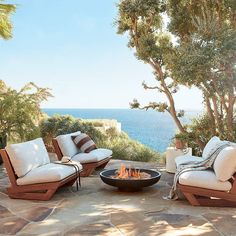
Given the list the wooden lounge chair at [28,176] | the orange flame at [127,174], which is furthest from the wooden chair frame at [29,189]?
the orange flame at [127,174]

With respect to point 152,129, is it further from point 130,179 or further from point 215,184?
point 215,184

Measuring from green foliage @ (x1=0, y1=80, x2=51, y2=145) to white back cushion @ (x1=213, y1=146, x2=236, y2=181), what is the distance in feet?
17.6

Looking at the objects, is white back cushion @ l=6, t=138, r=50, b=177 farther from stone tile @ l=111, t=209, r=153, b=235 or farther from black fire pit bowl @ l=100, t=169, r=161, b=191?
stone tile @ l=111, t=209, r=153, b=235

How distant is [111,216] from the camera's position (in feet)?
14.2

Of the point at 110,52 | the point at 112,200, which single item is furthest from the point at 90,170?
the point at 110,52

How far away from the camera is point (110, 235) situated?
12.2 ft

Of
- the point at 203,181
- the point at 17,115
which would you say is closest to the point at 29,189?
the point at 203,181

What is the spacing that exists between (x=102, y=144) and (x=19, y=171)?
16.7 ft

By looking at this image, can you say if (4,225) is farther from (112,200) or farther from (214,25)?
(214,25)

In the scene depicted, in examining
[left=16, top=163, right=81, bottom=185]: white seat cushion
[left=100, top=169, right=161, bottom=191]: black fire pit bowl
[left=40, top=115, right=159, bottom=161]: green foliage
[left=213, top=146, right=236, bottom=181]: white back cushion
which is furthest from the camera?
[left=40, top=115, right=159, bottom=161]: green foliage

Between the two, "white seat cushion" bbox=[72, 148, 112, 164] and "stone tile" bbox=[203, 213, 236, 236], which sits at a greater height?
"white seat cushion" bbox=[72, 148, 112, 164]

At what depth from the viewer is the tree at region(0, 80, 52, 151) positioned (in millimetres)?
8656

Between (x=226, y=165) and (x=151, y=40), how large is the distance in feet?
15.9

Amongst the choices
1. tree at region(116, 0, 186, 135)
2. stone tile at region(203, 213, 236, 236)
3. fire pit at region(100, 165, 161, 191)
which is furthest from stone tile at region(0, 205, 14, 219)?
tree at region(116, 0, 186, 135)
